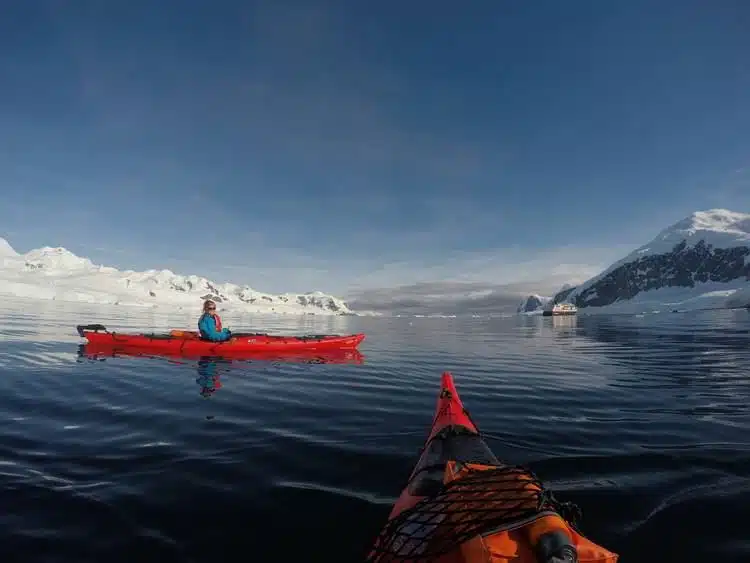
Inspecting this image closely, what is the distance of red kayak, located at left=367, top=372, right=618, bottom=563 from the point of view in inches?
104

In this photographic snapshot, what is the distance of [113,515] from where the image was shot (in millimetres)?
4598

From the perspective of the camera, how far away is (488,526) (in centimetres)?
283

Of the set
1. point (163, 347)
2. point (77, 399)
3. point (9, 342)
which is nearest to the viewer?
point (77, 399)

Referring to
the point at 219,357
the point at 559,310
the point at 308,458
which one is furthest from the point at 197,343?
the point at 559,310

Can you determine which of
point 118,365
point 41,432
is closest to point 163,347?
point 118,365

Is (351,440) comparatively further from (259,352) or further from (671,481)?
(259,352)

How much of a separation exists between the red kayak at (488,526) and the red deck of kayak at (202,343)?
16508 millimetres

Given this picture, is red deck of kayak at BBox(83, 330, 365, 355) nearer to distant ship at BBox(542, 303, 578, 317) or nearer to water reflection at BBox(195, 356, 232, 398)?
water reflection at BBox(195, 356, 232, 398)

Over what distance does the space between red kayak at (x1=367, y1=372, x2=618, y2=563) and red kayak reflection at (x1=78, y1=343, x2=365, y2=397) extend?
43.0ft

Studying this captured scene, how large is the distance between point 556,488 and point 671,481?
65.5 inches

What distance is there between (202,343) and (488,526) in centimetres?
1843

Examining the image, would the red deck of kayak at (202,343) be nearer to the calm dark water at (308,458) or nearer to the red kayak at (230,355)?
the red kayak at (230,355)

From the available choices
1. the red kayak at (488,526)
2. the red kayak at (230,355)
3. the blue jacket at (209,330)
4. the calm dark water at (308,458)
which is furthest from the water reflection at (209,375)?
the red kayak at (488,526)

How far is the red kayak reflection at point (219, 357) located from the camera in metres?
16.8
